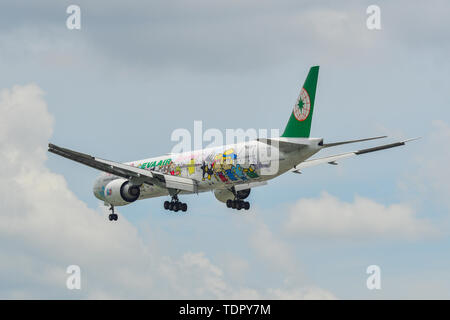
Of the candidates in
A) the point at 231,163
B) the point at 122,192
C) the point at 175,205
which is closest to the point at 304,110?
the point at 231,163

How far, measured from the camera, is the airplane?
8144 cm

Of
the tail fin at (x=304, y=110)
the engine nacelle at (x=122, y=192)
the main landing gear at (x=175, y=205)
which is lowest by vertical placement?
the main landing gear at (x=175, y=205)

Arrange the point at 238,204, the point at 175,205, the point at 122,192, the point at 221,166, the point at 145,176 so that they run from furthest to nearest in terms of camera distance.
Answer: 1. the point at 122,192
2. the point at 238,204
3. the point at 175,205
4. the point at 145,176
5. the point at 221,166

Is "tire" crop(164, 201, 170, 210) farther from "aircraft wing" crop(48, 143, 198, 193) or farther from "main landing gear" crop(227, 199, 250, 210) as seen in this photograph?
"main landing gear" crop(227, 199, 250, 210)

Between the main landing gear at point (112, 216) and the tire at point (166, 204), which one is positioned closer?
the tire at point (166, 204)

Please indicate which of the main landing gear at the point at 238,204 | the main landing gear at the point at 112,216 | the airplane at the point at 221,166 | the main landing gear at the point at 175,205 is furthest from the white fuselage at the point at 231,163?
the main landing gear at the point at 112,216

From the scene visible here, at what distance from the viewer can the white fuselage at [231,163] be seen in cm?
8169

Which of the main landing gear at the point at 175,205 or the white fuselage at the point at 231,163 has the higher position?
the white fuselage at the point at 231,163

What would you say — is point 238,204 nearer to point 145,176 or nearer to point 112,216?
point 145,176

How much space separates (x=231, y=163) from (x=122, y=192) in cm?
1208

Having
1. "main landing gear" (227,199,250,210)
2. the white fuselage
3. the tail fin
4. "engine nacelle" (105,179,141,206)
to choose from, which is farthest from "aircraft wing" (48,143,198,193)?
the tail fin

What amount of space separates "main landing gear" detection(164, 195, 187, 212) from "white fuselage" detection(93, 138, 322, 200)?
107cm

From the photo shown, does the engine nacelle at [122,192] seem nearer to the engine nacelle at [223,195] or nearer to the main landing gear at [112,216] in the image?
the main landing gear at [112,216]

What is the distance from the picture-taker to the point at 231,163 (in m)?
85.7
